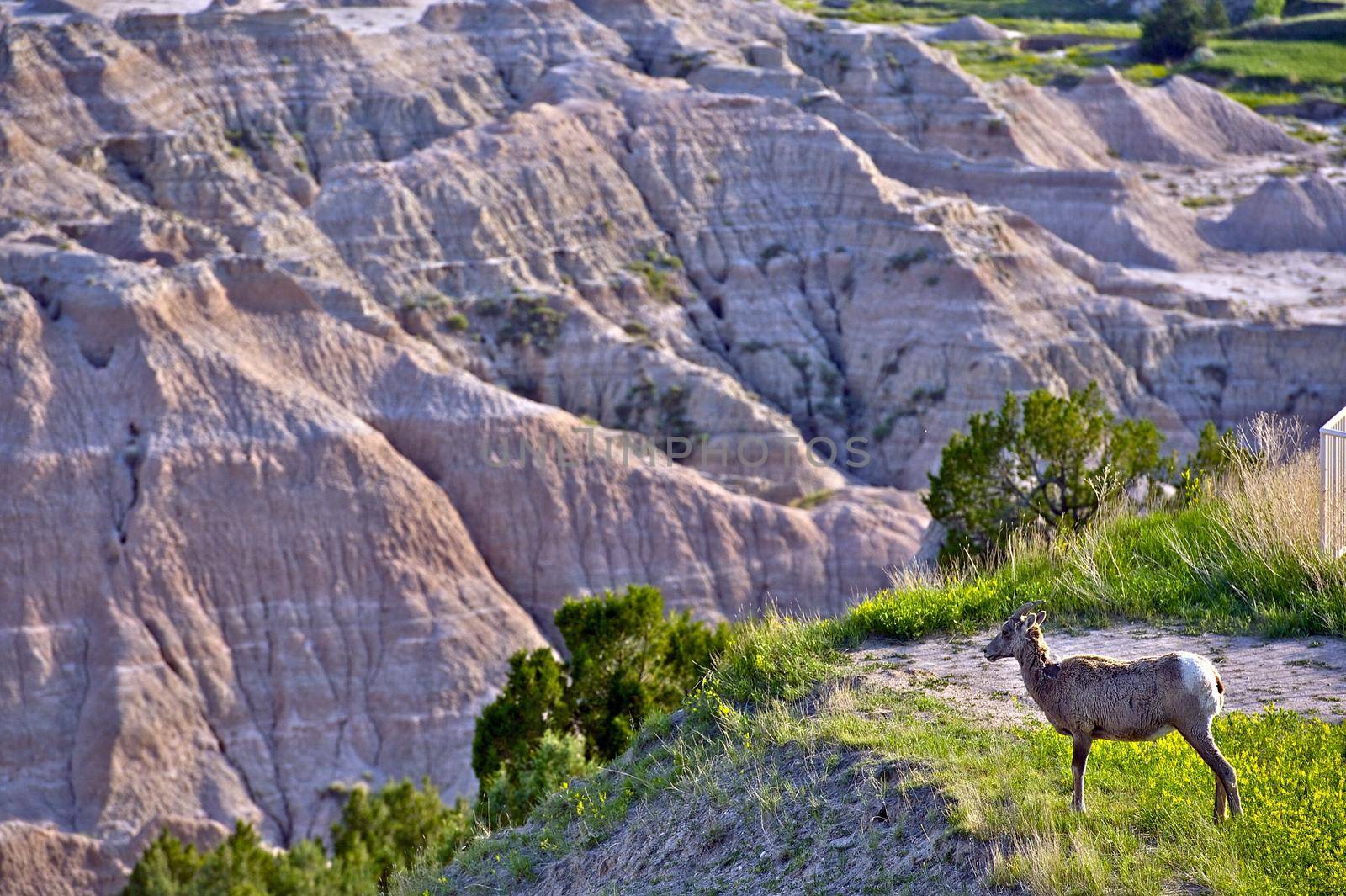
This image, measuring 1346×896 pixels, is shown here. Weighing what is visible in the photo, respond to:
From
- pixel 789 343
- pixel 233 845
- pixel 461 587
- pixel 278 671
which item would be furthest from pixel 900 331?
pixel 233 845

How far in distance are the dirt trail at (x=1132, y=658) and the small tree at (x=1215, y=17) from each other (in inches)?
3511

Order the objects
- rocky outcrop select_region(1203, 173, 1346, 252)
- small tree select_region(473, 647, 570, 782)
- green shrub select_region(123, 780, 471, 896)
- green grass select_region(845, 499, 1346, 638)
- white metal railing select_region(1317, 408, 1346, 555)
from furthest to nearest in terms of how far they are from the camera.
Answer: rocky outcrop select_region(1203, 173, 1346, 252) < green shrub select_region(123, 780, 471, 896) < small tree select_region(473, 647, 570, 782) < white metal railing select_region(1317, 408, 1346, 555) < green grass select_region(845, 499, 1346, 638)

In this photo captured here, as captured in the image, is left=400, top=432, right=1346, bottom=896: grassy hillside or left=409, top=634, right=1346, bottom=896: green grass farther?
left=400, top=432, right=1346, bottom=896: grassy hillside

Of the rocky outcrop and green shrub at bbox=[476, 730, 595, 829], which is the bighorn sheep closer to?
green shrub at bbox=[476, 730, 595, 829]

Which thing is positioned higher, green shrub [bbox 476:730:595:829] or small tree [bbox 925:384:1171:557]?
small tree [bbox 925:384:1171:557]

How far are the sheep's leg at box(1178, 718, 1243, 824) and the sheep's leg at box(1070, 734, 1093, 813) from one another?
0.58m

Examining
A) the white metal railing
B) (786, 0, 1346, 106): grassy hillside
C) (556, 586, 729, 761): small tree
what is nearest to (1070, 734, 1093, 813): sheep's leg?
the white metal railing

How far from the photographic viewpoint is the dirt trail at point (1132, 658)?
36.1 ft

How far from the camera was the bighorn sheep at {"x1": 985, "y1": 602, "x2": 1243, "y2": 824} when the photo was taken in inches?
335

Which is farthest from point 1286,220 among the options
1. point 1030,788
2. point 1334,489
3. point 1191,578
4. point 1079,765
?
point 1079,765

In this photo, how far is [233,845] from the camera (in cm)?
3130

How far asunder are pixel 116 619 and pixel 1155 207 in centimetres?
4512

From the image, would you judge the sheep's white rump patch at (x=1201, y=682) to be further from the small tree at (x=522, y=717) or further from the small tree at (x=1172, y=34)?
the small tree at (x=1172, y=34)

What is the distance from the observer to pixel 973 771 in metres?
10.0
